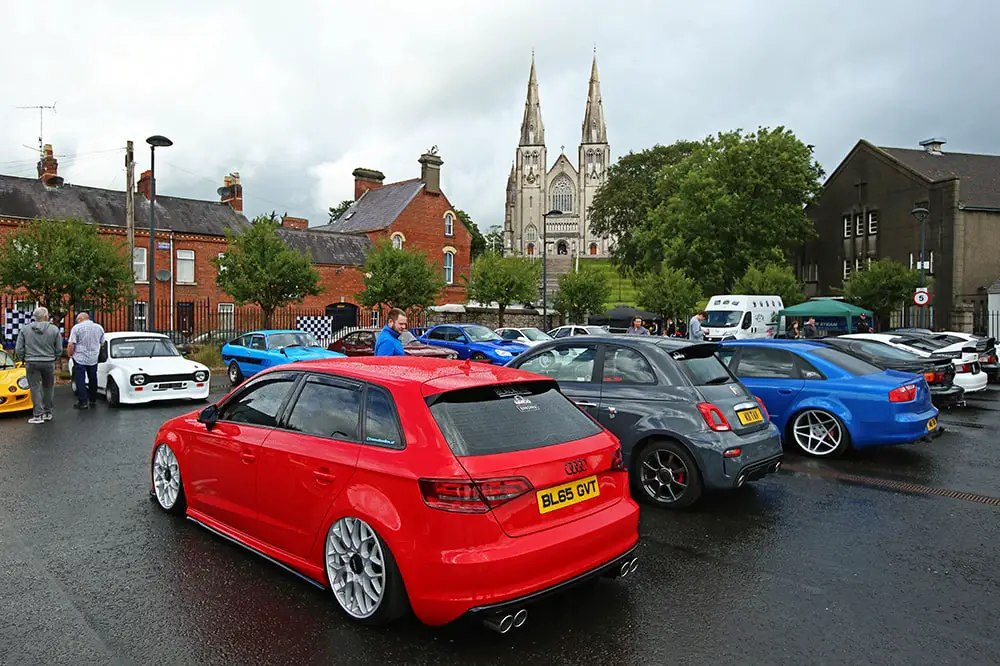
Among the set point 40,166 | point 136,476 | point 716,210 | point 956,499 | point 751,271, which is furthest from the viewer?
point 716,210

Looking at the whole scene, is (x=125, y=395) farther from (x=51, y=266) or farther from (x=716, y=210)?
(x=716, y=210)

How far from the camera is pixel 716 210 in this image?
41.7m

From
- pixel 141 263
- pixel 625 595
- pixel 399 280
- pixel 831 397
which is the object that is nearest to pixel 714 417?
pixel 625 595

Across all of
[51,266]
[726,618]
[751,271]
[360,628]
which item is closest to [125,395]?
[51,266]

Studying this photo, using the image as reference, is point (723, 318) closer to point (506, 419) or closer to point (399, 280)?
point (399, 280)

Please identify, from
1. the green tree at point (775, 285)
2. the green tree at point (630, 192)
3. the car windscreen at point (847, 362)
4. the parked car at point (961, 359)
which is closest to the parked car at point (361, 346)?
the parked car at point (961, 359)

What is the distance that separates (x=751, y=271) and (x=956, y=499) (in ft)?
109

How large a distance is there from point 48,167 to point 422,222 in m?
20.8

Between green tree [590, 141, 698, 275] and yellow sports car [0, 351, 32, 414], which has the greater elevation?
green tree [590, 141, 698, 275]

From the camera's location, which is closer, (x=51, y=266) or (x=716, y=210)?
(x=51, y=266)

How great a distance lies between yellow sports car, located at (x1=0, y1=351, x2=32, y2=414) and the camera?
11.2 metres

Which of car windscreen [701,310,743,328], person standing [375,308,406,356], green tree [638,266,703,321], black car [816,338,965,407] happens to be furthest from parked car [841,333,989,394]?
green tree [638,266,703,321]

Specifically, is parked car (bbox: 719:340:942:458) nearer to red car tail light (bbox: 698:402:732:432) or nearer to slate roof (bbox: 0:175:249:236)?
red car tail light (bbox: 698:402:732:432)

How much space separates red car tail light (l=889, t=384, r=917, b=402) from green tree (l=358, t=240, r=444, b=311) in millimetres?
24902
